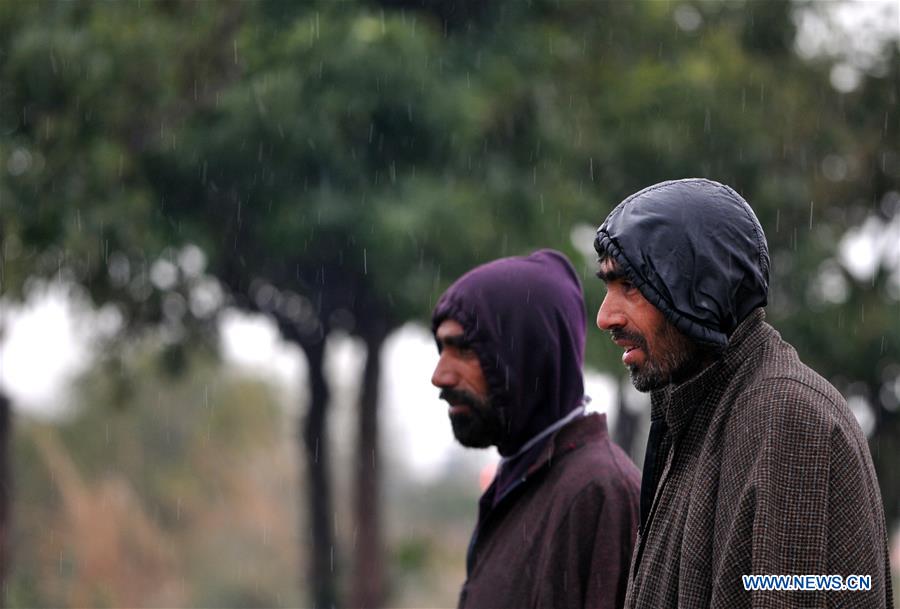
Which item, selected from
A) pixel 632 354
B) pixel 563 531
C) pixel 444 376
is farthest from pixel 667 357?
pixel 444 376

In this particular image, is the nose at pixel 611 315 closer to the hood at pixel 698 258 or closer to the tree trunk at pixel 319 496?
the hood at pixel 698 258

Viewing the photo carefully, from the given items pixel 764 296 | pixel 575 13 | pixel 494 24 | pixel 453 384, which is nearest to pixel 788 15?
pixel 575 13

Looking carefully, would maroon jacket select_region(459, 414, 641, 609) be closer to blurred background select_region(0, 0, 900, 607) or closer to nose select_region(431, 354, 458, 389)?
nose select_region(431, 354, 458, 389)

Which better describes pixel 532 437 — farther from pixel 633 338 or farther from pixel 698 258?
pixel 698 258

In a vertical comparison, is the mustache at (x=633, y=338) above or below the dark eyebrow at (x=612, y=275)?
below

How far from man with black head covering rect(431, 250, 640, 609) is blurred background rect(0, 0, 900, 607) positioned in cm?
659

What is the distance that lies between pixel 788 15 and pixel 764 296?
41.8 ft

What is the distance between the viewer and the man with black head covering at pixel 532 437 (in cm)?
315

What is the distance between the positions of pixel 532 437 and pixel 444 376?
30cm

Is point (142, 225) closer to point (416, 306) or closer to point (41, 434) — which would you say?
point (416, 306)

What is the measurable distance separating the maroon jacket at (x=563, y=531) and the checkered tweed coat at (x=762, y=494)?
736 mm

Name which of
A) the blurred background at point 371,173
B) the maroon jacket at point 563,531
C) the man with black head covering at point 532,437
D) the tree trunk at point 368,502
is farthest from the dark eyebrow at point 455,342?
the tree trunk at point 368,502

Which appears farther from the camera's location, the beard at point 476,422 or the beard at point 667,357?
the beard at point 476,422

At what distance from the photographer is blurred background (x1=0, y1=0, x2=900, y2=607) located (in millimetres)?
10086
